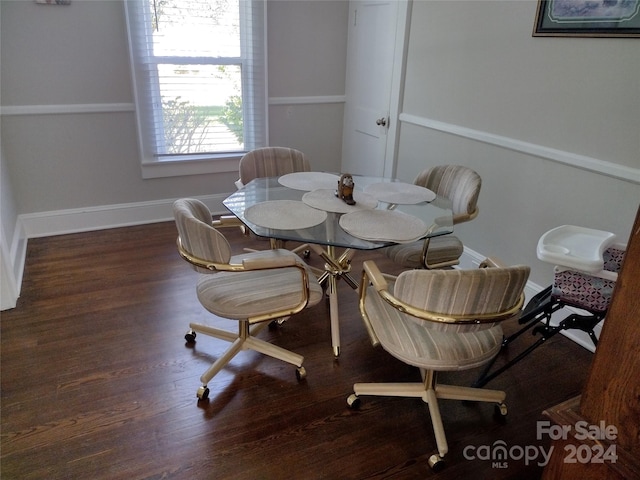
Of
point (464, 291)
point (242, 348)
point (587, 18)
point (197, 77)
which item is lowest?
point (242, 348)

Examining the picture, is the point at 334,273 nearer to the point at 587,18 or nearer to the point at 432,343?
the point at 432,343

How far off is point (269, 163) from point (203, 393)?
160 cm

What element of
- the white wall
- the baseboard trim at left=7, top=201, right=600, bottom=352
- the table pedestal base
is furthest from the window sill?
the table pedestal base

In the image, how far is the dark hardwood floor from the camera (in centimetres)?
171

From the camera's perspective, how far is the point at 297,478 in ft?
5.44

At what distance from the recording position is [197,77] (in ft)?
12.1

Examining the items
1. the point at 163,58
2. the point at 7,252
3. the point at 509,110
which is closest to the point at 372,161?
the point at 509,110

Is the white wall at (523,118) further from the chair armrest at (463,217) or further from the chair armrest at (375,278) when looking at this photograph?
the chair armrest at (375,278)

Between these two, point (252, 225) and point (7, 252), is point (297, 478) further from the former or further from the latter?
point (7, 252)

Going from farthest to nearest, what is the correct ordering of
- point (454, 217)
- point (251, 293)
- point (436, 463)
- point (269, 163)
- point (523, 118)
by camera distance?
point (269, 163) → point (523, 118) → point (454, 217) → point (251, 293) → point (436, 463)

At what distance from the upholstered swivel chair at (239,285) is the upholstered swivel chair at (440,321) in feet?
1.01

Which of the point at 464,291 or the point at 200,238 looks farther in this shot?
the point at 200,238

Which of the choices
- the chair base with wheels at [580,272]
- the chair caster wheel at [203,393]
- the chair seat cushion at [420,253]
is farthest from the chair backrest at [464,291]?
the chair caster wheel at [203,393]

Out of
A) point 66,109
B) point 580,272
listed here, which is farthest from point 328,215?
point 66,109
